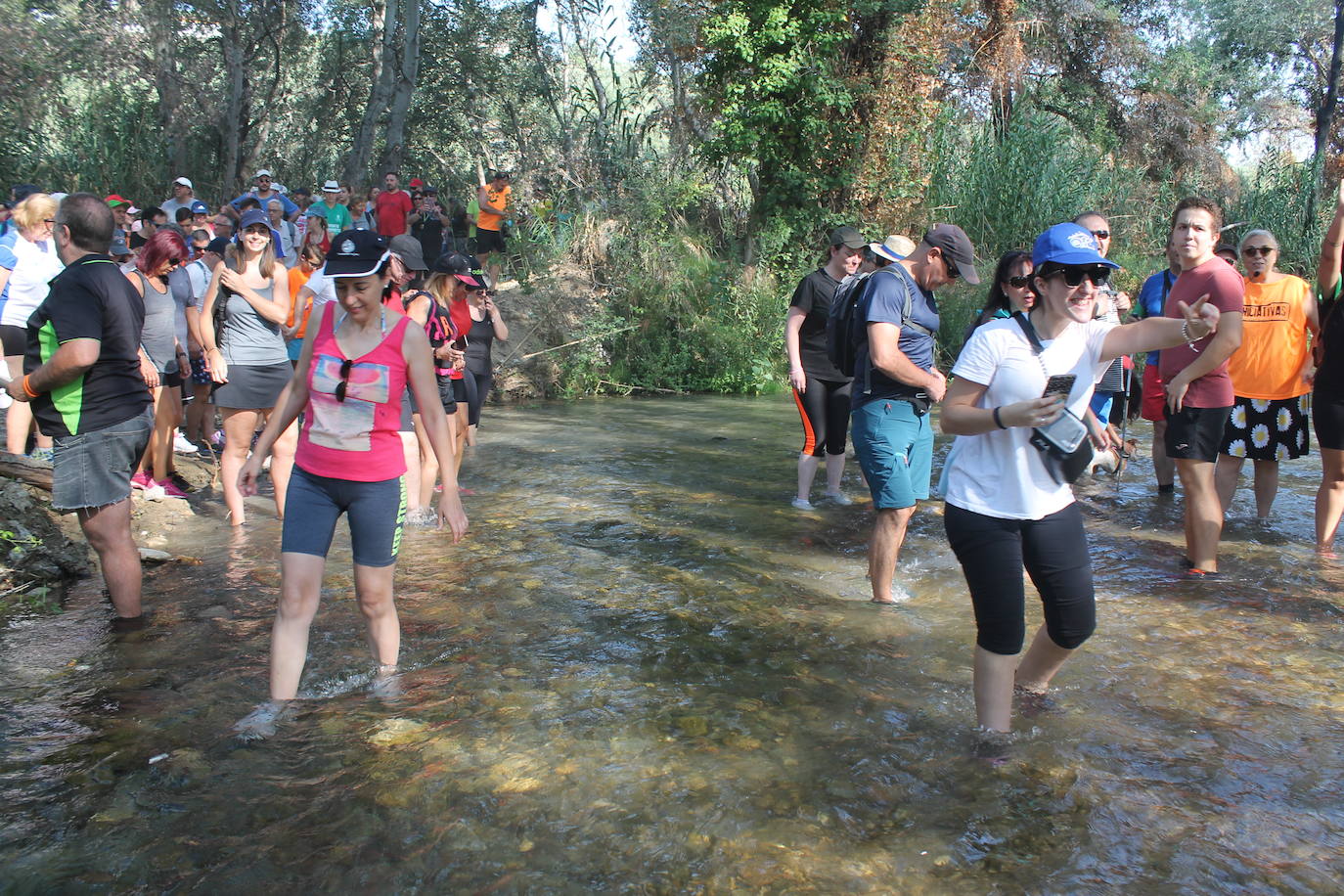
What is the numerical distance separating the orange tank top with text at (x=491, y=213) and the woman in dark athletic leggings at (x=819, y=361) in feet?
31.7

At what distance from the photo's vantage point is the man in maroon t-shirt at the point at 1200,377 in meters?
5.66

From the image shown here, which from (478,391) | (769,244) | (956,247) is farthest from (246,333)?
(769,244)

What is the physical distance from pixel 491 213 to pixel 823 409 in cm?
1028

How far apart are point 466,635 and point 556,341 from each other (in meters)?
11.0

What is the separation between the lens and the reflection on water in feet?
10.8

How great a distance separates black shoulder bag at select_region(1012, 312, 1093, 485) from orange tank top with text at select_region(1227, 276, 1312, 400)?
4.21 metres

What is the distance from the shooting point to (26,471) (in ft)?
21.9

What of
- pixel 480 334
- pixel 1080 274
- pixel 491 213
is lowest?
pixel 480 334

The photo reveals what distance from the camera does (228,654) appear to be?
4.97 m

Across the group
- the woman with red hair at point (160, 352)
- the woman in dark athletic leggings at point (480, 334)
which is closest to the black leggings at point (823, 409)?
the woman in dark athletic leggings at point (480, 334)

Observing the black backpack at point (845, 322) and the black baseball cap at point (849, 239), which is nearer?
the black backpack at point (845, 322)

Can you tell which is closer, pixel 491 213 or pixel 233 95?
pixel 491 213

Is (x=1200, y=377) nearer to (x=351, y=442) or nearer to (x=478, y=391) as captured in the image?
(x=351, y=442)

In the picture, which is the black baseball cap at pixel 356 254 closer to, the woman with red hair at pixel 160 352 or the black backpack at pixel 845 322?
the woman with red hair at pixel 160 352
